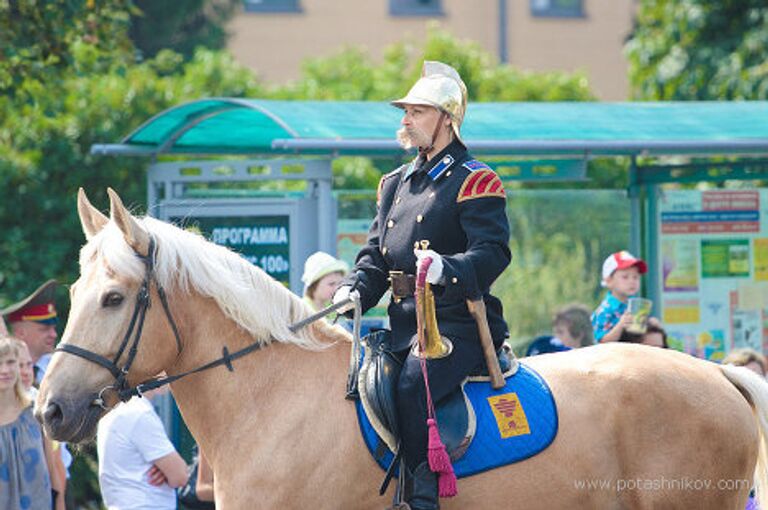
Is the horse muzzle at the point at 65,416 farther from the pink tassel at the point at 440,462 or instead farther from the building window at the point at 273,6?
the building window at the point at 273,6

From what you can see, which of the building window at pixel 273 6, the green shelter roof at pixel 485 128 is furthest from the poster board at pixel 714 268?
the building window at pixel 273 6

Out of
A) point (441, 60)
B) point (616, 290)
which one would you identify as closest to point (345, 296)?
point (616, 290)

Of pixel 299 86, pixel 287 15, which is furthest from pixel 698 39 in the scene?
pixel 287 15

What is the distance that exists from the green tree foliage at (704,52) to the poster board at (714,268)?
20.3 ft

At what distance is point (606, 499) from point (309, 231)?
421 centimetres

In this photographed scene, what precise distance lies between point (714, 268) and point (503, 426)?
6.19 meters

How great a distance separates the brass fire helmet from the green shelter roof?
10.4ft

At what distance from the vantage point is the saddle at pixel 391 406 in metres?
6.07

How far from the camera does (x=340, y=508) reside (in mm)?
6023

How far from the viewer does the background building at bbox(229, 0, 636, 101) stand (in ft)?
100

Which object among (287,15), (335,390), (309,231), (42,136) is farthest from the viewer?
(287,15)

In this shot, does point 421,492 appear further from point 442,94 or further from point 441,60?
point 441,60

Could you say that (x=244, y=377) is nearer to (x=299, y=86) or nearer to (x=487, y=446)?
(x=487, y=446)

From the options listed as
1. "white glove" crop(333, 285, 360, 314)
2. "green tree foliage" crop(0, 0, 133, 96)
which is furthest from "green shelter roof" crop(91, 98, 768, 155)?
"white glove" crop(333, 285, 360, 314)
